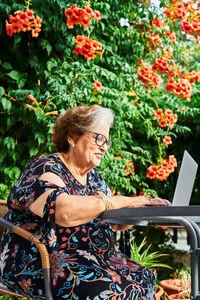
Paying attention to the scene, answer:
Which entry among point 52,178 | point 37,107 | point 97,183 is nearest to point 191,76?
point 37,107

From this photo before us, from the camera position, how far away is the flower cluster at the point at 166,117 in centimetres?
356

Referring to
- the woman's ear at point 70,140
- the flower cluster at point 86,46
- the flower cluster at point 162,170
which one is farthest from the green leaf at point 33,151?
the woman's ear at point 70,140

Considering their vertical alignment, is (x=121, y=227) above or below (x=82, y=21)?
below

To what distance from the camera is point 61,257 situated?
4.93 feet

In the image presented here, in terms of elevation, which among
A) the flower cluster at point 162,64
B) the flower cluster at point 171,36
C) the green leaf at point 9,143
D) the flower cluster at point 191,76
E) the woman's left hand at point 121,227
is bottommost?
the green leaf at point 9,143

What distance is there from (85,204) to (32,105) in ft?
5.75

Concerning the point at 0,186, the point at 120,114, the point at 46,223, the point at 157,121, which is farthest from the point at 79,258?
the point at 157,121

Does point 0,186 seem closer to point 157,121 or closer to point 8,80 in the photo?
point 8,80

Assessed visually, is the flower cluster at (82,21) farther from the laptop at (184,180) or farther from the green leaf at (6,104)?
the laptop at (184,180)

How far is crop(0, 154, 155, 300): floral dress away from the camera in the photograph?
4.66 ft

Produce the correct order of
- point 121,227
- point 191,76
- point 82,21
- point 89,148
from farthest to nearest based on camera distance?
point 191,76 → point 82,21 → point 121,227 → point 89,148

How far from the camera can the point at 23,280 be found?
1.51 m

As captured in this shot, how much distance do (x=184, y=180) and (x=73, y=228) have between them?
1.67 ft

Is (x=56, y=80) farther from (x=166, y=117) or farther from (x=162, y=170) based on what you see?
(x=162, y=170)
